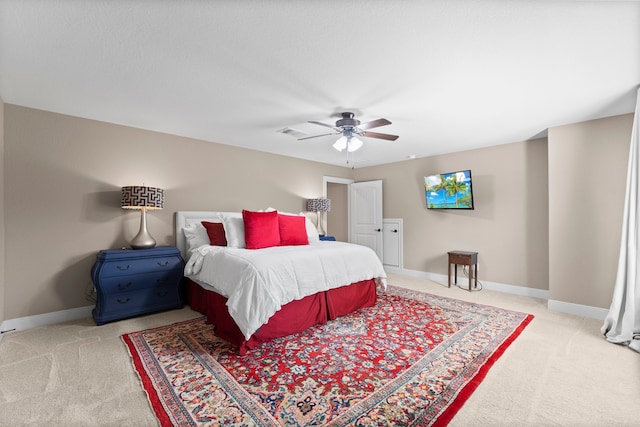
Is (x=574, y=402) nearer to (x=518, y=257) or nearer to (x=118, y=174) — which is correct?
(x=518, y=257)

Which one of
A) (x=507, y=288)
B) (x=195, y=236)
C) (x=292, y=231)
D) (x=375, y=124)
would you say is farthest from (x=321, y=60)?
(x=507, y=288)

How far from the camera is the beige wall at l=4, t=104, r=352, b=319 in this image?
3.00 m

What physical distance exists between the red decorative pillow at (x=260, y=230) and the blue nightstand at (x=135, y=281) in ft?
3.09

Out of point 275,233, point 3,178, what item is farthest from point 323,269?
point 3,178

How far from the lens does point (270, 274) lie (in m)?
2.60

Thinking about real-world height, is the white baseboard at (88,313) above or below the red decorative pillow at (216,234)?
below

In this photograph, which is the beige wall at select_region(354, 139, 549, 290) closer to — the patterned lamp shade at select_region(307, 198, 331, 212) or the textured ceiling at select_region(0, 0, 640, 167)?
the textured ceiling at select_region(0, 0, 640, 167)

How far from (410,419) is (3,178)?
4.26 metres

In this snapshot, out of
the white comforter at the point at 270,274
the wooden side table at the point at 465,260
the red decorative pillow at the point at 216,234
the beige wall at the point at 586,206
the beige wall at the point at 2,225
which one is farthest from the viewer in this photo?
the wooden side table at the point at 465,260

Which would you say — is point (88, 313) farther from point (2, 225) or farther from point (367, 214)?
point (367, 214)

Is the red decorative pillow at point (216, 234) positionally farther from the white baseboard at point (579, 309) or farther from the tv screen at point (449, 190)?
the white baseboard at point (579, 309)

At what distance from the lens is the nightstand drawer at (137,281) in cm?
308

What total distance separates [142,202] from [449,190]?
452 cm

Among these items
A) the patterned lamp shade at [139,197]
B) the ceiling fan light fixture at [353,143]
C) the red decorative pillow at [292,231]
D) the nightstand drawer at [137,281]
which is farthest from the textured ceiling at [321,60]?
the nightstand drawer at [137,281]
